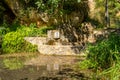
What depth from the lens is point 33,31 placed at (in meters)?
21.3

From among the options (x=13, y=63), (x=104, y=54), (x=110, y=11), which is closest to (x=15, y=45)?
(x=13, y=63)

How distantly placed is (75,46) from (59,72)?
5.86 metres

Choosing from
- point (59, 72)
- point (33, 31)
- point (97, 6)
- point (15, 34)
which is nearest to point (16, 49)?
point (15, 34)

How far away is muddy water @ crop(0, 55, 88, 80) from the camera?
37.6ft

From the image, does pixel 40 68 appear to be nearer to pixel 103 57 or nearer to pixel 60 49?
pixel 103 57

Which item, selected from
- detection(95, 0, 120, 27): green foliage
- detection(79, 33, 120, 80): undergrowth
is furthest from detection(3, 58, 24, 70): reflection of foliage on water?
detection(95, 0, 120, 27): green foliage

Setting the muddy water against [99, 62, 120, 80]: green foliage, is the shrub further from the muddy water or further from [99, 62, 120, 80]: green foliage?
the muddy water

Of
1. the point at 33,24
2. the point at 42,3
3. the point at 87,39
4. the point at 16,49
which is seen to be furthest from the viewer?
the point at 33,24

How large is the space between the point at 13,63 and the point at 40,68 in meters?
2.17

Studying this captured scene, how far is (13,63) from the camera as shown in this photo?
589 inches

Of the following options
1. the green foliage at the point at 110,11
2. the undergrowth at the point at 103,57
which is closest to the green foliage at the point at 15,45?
the undergrowth at the point at 103,57

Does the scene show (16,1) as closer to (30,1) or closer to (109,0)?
(30,1)

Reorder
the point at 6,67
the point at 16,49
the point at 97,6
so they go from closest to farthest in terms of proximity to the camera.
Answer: the point at 6,67 < the point at 16,49 < the point at 97,6

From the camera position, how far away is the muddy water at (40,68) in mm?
11462
